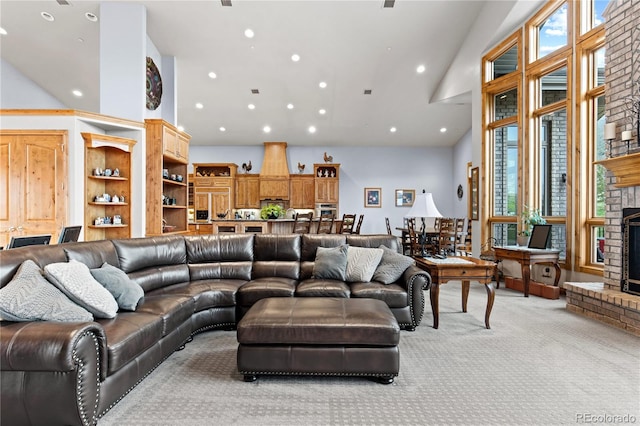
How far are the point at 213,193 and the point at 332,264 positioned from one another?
7821mm

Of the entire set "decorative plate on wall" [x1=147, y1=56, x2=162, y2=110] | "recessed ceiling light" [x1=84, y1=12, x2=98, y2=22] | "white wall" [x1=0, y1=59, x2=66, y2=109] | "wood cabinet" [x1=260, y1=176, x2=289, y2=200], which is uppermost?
"recessed ceiling light" [x1=84, y1=12, x2=98, y2=22]

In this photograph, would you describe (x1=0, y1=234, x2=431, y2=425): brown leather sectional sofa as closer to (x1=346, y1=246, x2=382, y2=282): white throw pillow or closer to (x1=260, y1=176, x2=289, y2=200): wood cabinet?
(x1=346, y1=246, x2=382, y2=282): white throw pillow

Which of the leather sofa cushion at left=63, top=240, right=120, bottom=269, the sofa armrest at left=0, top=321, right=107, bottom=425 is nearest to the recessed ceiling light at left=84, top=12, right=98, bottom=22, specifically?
the leather sofa cushion at left=63, top=240, right=120, bottom=269

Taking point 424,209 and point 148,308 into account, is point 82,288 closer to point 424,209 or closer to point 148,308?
point 148,308

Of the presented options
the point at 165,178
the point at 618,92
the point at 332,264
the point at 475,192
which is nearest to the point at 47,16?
the point at 165,178

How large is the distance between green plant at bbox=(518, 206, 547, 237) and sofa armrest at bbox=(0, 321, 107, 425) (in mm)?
5664

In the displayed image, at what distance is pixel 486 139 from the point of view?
261 inches

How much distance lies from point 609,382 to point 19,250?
166 inches

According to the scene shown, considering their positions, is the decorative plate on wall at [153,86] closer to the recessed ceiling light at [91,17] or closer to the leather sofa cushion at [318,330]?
the recessed ceiling light at [91,17]

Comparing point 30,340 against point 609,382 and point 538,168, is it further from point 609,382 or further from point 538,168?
point 538,168

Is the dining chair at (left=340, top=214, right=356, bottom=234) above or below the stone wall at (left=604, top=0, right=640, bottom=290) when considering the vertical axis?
below

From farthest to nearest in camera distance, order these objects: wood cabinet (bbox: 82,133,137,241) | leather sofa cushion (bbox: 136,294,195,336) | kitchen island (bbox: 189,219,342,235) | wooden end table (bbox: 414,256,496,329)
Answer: kitchen island (bbox: 189,219,342,235)
wood cabinet (bbox: 82,133,137,241)
wooden end table (bbox: 414,256,496,329)
leather sofa cushion (bbox: 136,294,195,336)

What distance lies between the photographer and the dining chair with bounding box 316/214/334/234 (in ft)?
26.6

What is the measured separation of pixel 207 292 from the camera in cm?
347
